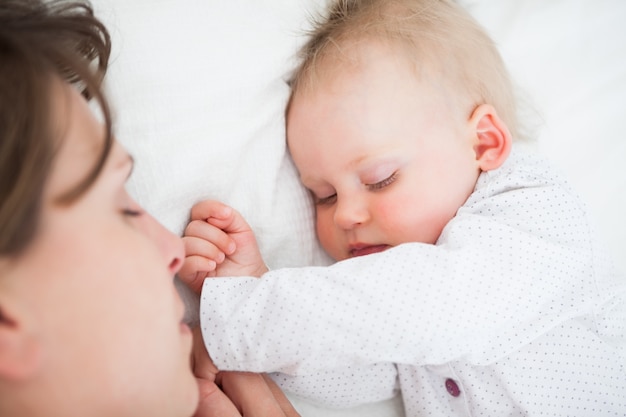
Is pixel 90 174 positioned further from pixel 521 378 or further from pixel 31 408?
pixel 521 378

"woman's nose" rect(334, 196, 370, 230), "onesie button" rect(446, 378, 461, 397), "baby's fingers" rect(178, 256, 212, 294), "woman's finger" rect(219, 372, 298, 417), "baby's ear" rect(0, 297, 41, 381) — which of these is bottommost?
"woman's finger" rect(219, 372, 298, 417)

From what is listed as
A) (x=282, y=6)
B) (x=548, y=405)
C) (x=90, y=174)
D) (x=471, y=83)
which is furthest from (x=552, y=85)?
(x=90, y=174)

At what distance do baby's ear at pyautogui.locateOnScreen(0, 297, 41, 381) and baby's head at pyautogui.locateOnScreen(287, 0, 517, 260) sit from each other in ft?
2.15

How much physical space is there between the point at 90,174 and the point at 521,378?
831 millimetres

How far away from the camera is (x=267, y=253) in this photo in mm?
1280

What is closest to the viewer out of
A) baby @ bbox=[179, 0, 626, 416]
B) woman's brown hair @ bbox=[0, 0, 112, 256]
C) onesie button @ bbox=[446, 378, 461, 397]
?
woman's brown hair @ bbox=[0, 0, 112, 256]

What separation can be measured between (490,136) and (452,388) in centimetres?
52

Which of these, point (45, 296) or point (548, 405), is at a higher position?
point (45, 296)

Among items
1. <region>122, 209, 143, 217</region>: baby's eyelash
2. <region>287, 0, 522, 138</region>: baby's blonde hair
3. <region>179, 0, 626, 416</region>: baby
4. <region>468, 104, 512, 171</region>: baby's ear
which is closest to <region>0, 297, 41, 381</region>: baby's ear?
<region>122, 209, 143, 217</region>: baby's eyelash

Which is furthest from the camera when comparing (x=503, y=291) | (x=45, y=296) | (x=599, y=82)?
(x=599, y=82)

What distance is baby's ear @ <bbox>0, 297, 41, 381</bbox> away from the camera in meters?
0.69

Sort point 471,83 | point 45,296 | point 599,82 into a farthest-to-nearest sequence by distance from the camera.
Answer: point 599,82 → point 471,83 → point 45,296

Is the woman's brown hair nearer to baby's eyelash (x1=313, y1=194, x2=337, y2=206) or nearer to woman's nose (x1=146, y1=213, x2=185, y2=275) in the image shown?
woman's nose (x1=146, y1=213, x2=185, y2=275)

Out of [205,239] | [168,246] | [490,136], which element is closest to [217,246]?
[205,239]
